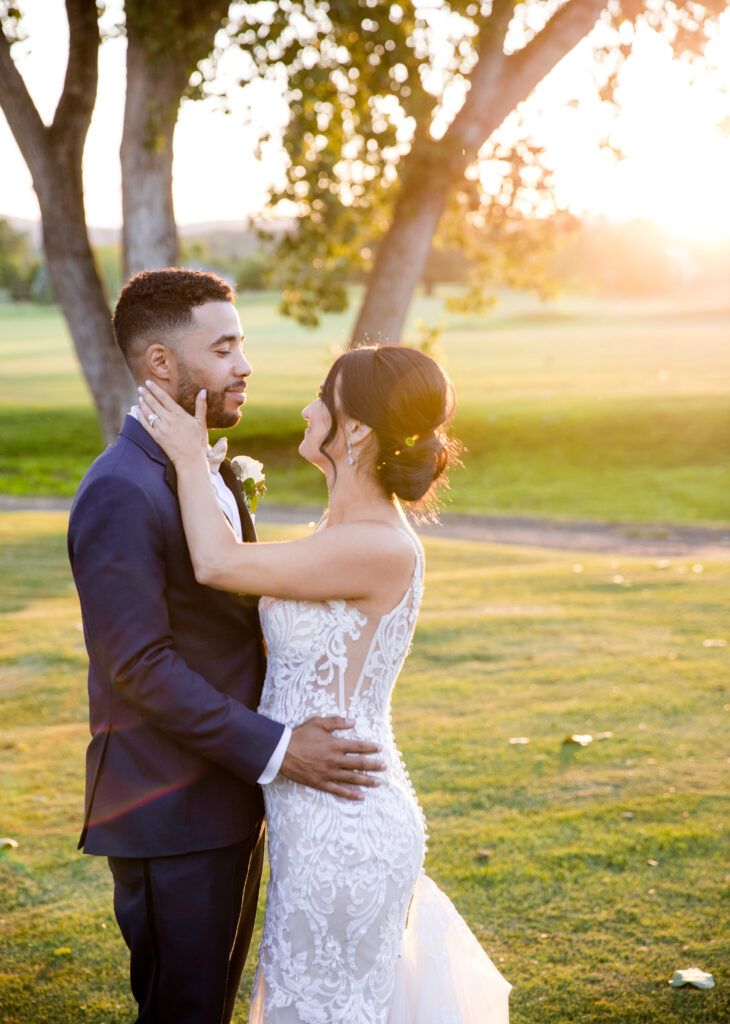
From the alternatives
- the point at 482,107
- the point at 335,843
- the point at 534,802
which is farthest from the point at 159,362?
the point at 482,107

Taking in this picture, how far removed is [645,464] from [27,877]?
23085 mm

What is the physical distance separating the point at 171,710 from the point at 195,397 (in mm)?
968

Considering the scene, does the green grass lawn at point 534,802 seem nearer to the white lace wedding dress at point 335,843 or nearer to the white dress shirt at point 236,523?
the white lace wedding dress at point 335,843

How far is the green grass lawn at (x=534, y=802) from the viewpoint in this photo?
15.3 feet

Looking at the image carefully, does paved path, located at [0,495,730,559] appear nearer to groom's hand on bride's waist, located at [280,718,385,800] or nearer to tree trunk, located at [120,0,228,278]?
tree trunk, located at [120,0,228,278]

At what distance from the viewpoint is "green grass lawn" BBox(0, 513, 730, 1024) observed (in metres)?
4.65

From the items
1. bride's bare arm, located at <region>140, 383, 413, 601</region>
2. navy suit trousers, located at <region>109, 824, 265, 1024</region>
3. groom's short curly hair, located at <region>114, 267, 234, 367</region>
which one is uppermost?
groom's short curly hair, located at <region>114, 267, 234, 367</region>

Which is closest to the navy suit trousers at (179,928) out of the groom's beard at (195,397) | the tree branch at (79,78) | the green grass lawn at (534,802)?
the groom's beard at (195,397)

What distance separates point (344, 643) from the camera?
314 cm

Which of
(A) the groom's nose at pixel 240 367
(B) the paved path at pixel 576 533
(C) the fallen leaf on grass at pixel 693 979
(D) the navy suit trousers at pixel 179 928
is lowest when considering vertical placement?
(B) the paved path at pixel 576 533

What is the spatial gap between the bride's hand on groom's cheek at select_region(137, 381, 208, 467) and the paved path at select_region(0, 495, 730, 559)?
14164mm

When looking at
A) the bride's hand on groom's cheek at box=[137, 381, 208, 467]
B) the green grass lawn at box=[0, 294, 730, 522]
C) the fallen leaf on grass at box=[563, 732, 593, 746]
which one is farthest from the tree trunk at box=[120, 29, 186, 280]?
the bride's hand on groom's cheek at box=[137, 381, 208, 467]

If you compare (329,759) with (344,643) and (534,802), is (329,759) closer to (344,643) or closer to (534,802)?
(344,643)

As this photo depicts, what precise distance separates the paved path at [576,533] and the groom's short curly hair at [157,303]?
14.2 metres
